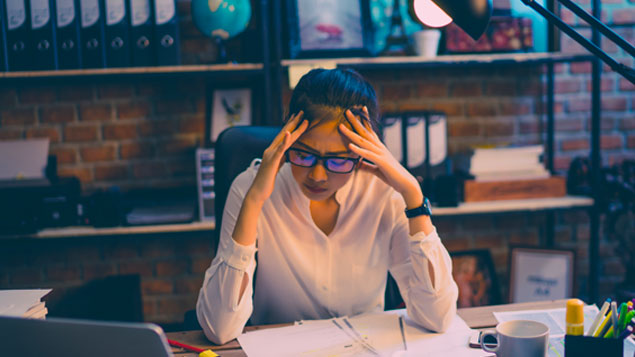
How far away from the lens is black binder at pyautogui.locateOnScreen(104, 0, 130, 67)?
6.00 feet

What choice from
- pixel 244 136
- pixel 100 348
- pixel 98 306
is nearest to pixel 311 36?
pixel 244 136

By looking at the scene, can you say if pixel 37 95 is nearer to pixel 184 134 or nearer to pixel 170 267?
pixel 184 134

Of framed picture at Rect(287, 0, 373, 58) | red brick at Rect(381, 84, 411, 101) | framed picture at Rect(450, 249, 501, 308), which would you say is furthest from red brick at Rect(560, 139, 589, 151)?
framed picture at Rect(287, 0, 373, 58)

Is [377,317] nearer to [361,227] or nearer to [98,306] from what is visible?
[361,227]

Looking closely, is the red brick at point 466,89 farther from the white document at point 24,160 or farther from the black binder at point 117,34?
the white document at point 24,160

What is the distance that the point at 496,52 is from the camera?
2053mm

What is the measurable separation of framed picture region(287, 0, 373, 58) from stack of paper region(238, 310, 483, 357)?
3.69 ft

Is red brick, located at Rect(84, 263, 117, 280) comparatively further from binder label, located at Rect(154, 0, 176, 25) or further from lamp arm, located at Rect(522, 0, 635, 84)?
lamp arm, located at Rect(522, 0, 635, 84)

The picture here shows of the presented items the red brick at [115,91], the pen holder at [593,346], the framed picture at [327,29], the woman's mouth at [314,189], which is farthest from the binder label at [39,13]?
the pen holder at [593,346]

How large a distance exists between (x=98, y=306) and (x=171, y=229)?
0.60 meters

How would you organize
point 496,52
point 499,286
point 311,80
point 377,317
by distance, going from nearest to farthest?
point 377,317
point 311,80
point 496,52
point 499,286

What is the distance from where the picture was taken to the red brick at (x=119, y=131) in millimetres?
2188

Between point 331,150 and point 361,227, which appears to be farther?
point 361,227

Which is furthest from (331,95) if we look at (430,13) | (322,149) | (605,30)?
(605,30)
